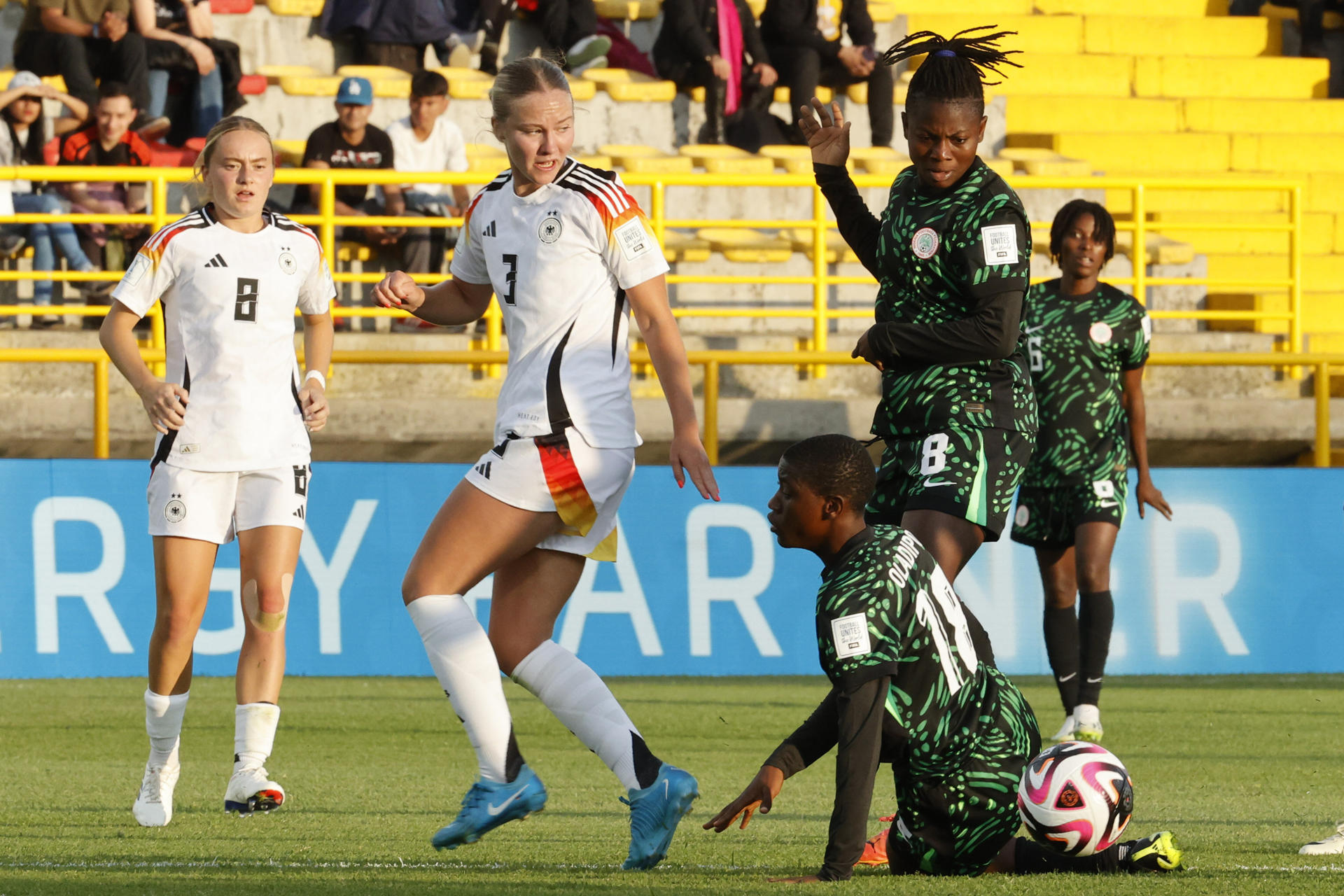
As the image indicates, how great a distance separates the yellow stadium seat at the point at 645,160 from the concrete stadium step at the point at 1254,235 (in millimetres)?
4446

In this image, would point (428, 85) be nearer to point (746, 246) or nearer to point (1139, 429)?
point (746, 246)

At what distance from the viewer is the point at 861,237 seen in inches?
213

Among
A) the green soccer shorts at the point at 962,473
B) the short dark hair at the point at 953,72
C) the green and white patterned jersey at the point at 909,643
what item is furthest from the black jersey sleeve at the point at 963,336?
the green and white patterned jersey at the point at 909,643

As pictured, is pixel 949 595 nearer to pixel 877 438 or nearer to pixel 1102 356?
pixel 877 438

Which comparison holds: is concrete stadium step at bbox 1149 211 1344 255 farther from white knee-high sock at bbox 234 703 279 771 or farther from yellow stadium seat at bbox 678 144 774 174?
white knee-high sock at bbox 234 703 279 771

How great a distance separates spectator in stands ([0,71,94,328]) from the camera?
42.8ft

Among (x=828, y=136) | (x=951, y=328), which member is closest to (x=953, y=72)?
(x=828, y=136)

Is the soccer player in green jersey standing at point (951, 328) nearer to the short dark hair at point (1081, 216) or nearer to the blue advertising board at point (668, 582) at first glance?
the short dark hair at point (1081, 216)

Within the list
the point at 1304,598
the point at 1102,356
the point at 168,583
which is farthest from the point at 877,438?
A: the point at 1304,598

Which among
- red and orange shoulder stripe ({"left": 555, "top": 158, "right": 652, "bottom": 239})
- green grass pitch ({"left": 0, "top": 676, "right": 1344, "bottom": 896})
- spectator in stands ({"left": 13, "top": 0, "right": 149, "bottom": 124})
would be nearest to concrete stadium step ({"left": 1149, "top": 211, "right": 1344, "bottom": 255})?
→ green grass pitch ({"left": 0, "top": 676, "right": 1344, "bottom": 896})

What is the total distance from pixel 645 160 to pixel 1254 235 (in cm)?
591

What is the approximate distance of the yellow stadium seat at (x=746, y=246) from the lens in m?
15.6

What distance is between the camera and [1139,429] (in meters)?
8.30

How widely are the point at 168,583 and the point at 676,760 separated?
2272mm
